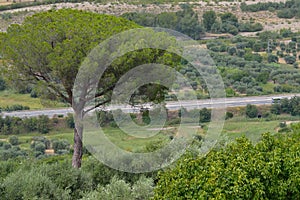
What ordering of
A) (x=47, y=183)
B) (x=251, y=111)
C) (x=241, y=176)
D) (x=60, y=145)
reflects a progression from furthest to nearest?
1. (x=251, y=111)
2. (x=60, y=145)
3. (x=47, y=183)
4. (x=241, y=176)

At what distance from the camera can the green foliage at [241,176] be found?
33.7 feet

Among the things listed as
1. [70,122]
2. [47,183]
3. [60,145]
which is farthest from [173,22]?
[47,183]

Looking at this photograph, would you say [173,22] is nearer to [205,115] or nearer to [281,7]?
[281,7]

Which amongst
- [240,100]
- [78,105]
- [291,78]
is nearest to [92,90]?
[78,105]

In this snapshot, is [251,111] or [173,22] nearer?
[251,111]

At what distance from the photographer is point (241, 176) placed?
405 inches

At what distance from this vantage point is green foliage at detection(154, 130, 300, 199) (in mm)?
10273

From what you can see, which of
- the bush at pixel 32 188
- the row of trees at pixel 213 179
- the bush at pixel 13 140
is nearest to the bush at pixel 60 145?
the bush at pixel 13 140

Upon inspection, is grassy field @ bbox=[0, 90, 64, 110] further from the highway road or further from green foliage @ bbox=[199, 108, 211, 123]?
green foliage @ bbox=[199, 108, 211, 123]

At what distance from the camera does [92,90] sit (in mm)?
16453

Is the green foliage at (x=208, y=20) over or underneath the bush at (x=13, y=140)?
over

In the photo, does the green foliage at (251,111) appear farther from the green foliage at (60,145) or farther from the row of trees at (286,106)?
the green foliage at (60,145)

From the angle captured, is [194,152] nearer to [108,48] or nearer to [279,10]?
[108,48]

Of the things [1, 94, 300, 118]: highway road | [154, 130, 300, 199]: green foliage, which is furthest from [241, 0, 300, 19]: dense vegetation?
[154, 130, 300, 199]: green foliage
